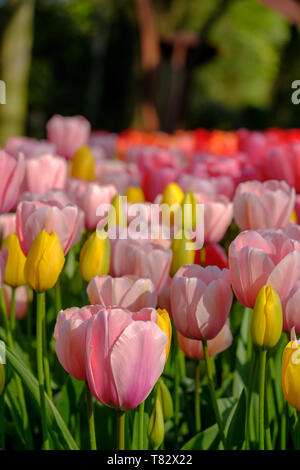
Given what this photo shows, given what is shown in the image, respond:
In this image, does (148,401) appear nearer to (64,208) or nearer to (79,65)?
(64,208)

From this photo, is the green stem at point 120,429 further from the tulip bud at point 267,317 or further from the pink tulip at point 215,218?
the pink tulip at point 215,218

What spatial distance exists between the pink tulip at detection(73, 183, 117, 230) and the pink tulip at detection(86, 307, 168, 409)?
0.72m

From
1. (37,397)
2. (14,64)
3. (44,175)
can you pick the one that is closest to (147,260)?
(37,397)

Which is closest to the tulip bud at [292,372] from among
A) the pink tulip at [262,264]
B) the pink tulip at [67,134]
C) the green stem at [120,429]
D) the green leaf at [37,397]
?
the pink tulip at [262,264]

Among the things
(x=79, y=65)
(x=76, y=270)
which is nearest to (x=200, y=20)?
(x=79, y=65)

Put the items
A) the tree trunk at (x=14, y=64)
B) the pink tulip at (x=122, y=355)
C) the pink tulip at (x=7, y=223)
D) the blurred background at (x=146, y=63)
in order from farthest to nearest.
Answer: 1. the blurred background at (x=146, y=63)
2. the tree trunk at (x=14, y=64)
3. the pink tulip at (x=7, y=223)
4. the pink tulip at (x=122, y=355)

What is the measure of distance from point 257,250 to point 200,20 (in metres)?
30.0

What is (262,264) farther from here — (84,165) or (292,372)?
(84,165)

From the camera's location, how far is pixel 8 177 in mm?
1417

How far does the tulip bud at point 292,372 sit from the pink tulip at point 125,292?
26cm

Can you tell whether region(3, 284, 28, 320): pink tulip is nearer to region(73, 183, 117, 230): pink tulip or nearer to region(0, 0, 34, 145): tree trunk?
region(73, 183, 117, 230): pink tulip

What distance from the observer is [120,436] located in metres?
1.01

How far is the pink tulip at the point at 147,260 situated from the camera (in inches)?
48.1

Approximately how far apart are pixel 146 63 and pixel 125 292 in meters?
7.24
